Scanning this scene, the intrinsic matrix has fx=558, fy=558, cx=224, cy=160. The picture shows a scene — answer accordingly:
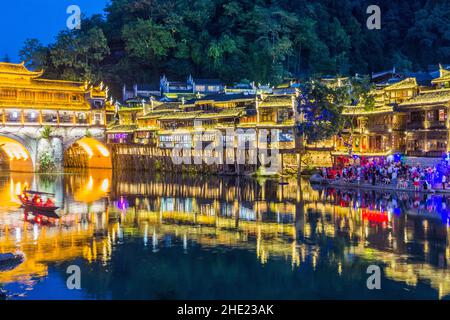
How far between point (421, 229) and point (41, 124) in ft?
192

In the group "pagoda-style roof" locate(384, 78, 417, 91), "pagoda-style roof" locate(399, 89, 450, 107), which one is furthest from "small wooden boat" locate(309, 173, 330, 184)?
"pagoda-style roof" locate(384, 78, 417, 91)

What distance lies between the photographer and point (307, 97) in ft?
186

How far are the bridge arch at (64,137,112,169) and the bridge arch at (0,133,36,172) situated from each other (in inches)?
304

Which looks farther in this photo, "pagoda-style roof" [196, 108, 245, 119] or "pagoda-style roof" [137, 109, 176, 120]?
"pagoda-style roof" [137, 109, 176, 120]

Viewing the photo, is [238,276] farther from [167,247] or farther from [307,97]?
[307,97]

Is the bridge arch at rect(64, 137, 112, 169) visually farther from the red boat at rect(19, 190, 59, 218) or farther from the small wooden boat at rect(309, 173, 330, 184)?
the red boat at rect(19, 190, 59, 218)

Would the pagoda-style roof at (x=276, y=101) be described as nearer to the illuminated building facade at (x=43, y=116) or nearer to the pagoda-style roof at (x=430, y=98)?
the pagoda-style roof at (x=430, y=98)

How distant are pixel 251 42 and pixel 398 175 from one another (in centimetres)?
5153

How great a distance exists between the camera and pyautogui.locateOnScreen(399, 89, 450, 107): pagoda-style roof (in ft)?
166

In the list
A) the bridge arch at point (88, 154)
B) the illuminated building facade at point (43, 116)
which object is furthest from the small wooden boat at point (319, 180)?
the bridge arch at point (88, 154)

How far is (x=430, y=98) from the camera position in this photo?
52.2 m

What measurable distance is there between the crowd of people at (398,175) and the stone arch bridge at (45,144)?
39644 mm

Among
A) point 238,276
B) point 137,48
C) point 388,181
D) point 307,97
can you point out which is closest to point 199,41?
point 137,48

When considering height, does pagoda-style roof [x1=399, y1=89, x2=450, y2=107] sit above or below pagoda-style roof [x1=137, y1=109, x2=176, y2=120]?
below
